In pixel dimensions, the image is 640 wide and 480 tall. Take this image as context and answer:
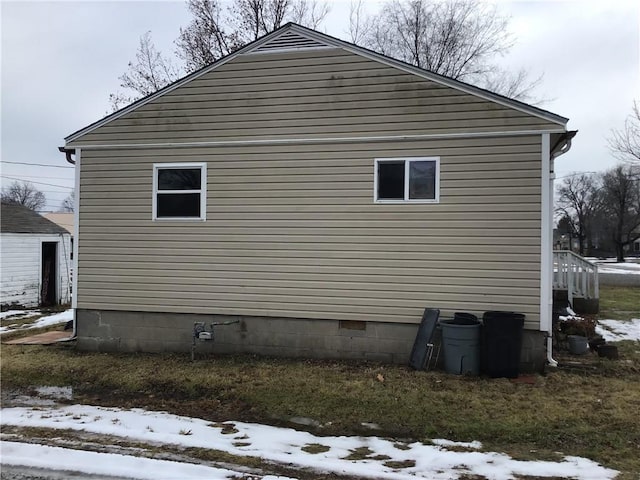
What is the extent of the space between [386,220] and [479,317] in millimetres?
2055

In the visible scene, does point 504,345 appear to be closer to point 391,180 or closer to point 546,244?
point 546,244

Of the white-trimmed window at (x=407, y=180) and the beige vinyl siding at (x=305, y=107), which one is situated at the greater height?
the beige vinyl siding at (x=305, y=107)

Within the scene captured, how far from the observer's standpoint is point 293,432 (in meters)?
5.02

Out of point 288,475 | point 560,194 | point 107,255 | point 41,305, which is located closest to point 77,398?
point 107,255

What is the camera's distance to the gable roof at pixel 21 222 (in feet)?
52.0

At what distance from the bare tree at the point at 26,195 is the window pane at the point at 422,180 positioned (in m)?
63.9

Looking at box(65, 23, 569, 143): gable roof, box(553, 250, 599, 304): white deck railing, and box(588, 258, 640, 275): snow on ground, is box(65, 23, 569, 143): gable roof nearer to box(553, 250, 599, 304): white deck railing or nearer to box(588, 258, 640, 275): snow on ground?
box(553, 250, 599, 304): white deck railing

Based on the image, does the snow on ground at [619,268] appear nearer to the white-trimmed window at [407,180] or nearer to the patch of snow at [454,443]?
the white-trimmed window at [407,180]

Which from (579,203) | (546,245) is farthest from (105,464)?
(579,203)

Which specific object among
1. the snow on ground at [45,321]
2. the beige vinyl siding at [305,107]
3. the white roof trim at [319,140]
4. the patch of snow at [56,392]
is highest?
the beige vinyl siding at [305,107]

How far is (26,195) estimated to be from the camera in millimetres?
62094

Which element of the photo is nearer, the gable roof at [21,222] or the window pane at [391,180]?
the window pane at [391,180]

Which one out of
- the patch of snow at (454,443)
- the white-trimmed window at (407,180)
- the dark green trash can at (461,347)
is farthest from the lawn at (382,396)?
the white-trimmed window at (407,180)

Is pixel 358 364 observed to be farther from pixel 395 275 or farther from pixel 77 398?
pixel 77 398
